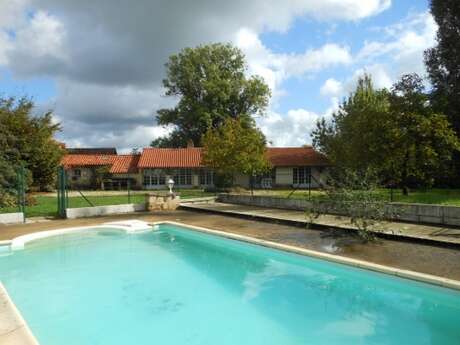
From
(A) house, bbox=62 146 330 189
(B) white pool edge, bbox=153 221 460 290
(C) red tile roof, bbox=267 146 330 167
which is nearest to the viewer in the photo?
(B) white pool edge, bbox=153 221 460 290

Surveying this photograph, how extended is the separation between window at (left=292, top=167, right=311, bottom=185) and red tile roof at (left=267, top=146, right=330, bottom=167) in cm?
81

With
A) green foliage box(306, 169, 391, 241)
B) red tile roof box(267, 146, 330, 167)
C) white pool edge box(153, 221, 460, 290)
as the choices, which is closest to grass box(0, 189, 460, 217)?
green foliage box(306, 169, 391, 241)

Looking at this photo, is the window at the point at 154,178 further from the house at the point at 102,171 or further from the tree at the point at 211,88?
the tree at the point at 211,88

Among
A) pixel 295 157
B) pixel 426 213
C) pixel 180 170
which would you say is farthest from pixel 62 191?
pixel 295 157

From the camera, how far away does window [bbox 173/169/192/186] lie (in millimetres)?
42219

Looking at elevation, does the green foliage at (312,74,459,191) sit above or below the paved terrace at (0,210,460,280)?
above

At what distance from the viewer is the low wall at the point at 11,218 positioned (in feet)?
53.6

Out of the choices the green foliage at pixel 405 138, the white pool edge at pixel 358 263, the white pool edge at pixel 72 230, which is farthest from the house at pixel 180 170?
the white pool edge at pixel 358 263

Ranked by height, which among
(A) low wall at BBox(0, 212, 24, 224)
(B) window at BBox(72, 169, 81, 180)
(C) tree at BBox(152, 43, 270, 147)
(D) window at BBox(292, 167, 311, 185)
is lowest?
(A) low wall at BBox(0, 212, 24, 224)

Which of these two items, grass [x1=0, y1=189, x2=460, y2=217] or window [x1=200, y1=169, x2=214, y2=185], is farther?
window [x1=200, y1=169, x2=214, y2=185]

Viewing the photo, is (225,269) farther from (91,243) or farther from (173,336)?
(91,243)

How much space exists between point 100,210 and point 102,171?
24041mm

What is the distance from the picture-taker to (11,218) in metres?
16.5

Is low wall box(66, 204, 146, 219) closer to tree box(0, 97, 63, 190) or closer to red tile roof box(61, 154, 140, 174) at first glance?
tree box(0, 97, 63, 190)
